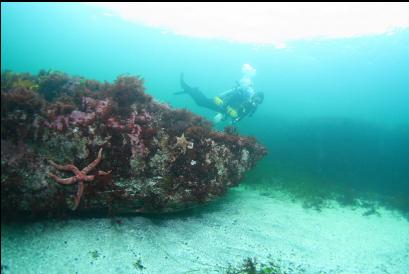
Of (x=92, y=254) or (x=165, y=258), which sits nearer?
(x=92, y=254)

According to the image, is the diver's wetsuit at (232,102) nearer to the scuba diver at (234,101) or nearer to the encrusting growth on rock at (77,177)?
the scuba diver at (234,101)

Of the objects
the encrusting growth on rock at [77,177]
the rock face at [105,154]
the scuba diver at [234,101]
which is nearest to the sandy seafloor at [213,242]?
the rock face at [105,154]

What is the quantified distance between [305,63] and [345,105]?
16.8m

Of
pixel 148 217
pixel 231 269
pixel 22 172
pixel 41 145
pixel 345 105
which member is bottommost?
pixel 231 269

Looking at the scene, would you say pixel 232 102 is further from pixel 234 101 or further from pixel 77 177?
pixel 77 177

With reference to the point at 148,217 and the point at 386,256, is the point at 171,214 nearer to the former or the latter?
the point at 148,217

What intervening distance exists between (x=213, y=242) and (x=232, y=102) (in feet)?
35.5

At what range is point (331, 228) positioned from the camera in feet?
29.9

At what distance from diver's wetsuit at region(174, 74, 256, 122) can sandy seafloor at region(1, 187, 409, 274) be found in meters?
5.25

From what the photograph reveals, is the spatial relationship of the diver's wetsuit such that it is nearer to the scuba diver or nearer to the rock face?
the scuba diver


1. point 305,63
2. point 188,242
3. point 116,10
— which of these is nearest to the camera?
point 188,242

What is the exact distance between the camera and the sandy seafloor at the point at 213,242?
5.32 meters

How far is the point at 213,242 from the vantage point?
6836 mm

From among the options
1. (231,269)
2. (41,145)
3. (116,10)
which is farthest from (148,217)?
(116,10)
